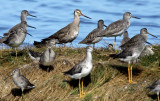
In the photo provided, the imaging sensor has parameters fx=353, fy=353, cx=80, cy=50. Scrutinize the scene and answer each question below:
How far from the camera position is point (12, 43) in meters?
14.1

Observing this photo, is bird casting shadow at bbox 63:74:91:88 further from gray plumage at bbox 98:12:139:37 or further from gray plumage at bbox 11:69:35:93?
gray plumage at bbox 98:12:139:37

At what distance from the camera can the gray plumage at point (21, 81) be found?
11310 mm

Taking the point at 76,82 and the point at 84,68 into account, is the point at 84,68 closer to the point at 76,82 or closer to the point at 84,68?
the point at 84,68

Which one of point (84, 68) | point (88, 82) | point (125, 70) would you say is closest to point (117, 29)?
point (125, 70)

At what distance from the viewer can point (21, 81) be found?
11.3m

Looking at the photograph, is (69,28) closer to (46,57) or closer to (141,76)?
(46,57)

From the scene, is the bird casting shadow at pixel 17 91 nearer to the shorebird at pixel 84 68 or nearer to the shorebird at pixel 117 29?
the shorebird at pixel 84 68

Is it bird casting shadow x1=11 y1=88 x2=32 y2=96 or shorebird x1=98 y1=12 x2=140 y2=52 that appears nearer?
bird casting shadow x1=11 y1=88 x2=32 y2=96

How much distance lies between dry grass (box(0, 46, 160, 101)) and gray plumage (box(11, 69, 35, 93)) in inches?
18.0

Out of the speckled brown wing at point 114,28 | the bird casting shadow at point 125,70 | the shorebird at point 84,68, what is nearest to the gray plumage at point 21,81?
the shorebird at point 84,68

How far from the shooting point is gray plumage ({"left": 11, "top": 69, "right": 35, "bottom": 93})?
1131 centimetres

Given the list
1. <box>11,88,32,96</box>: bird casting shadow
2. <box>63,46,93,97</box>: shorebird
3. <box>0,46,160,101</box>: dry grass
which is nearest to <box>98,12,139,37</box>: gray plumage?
<box>0,46,160,101</box>: dry grass

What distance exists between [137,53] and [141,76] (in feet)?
3.08

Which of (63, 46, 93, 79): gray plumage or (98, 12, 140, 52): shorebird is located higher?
(98, 12, 140, 52): shorebird
